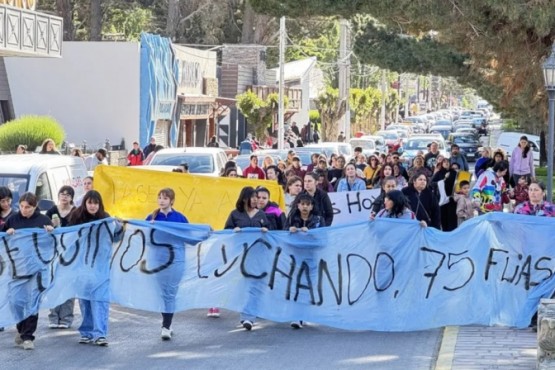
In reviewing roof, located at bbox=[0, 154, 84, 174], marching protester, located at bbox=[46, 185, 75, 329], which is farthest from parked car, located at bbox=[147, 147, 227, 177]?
marching protester, located at bbox=[46, 185, 75, 329]

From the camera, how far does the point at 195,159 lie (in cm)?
2414

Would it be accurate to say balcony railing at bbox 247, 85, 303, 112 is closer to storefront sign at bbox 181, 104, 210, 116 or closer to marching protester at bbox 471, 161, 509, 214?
storefront sign at bbox 181, 104, 210, 116

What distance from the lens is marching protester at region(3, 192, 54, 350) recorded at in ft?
37.2

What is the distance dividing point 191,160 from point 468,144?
127ft

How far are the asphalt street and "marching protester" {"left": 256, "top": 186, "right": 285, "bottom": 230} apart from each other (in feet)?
3.46

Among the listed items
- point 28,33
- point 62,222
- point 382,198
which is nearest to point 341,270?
point 382,198

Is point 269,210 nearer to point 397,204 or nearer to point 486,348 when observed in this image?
point 397,204

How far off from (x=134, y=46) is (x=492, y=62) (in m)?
22.8

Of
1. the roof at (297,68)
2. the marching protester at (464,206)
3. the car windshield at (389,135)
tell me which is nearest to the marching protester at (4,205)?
the marching protester at (464,206)

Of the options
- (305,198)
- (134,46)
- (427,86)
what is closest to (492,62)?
(305,198)

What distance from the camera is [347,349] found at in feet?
37.7

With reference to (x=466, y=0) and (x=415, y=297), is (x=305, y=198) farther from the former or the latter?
(x=466, y=0)

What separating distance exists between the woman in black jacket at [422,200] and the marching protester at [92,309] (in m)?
4.73

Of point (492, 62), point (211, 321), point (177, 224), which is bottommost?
point (211, 321)
